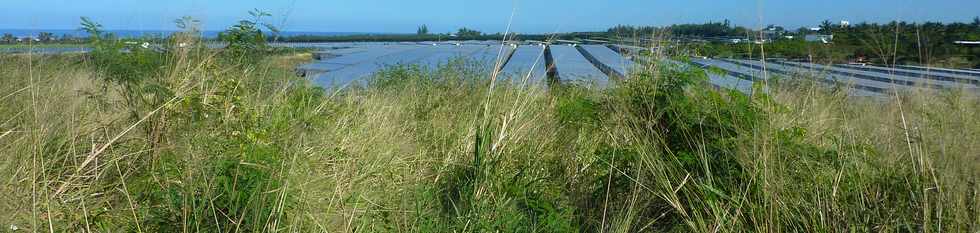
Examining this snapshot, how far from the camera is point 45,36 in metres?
8.59

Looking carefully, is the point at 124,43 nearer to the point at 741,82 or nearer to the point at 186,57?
the point at 186,57

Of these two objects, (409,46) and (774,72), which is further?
(409,46)

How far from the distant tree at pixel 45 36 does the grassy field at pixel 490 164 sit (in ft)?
7.37

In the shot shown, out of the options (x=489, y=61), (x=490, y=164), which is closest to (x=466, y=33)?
(x=489, y=61)

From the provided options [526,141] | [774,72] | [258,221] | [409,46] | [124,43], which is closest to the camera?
[258,221]

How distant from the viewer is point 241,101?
201 inches

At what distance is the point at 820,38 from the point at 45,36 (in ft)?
20.9

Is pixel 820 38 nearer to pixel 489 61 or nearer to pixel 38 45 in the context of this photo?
pixel 489 61

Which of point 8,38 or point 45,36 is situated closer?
point 45,36

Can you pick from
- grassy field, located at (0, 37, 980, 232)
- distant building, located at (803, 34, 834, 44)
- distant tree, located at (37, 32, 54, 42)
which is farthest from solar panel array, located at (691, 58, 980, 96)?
distant tree, located at (37, 32, 54, 42)

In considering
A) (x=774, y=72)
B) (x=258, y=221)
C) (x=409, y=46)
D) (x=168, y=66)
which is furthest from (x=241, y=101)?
(x=409, y=46)

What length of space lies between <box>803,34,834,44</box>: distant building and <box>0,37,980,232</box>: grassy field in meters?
0.44

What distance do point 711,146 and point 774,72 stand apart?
3.85 m

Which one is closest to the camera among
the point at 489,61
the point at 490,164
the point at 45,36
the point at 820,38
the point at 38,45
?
the point at 490,164
